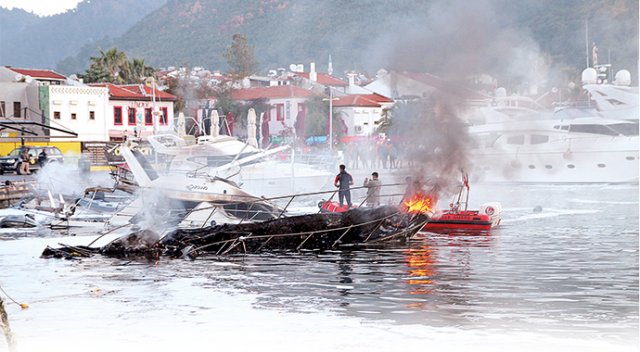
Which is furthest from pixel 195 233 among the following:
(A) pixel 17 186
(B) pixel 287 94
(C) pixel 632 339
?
(B) pixel 287 94

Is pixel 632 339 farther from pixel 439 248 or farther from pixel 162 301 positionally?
pixel 439 248

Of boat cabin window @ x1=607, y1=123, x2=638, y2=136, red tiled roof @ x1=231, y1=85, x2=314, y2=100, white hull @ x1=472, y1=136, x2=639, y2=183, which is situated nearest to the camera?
white hull @ x1=472, y1=136, x2=639, y2=183

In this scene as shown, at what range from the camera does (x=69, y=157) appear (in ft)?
192

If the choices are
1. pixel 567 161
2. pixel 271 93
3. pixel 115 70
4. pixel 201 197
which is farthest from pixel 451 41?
pixel 115 70

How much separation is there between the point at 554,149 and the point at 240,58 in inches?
1769

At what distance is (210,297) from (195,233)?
6.27 m

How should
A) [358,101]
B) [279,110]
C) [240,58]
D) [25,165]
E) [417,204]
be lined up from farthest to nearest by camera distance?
[240,58] → [279,110] → [358,101] → [25,165] → [417,204]

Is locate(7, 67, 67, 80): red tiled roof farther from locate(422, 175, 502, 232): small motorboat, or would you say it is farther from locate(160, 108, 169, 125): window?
locate(422, 175, 502, 232): small motorboat

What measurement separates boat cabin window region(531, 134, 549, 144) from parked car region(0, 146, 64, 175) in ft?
83.8

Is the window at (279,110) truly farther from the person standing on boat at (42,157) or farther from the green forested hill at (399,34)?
the person standing on boat at (42,157)

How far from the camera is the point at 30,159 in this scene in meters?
53.8

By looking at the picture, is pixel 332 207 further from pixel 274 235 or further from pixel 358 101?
pixel 358 101

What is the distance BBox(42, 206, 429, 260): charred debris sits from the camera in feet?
74.4

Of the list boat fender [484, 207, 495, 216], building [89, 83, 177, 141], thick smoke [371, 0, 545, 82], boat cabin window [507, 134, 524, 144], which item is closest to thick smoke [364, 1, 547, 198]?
thick smoke [371, 0, 545, 82]
